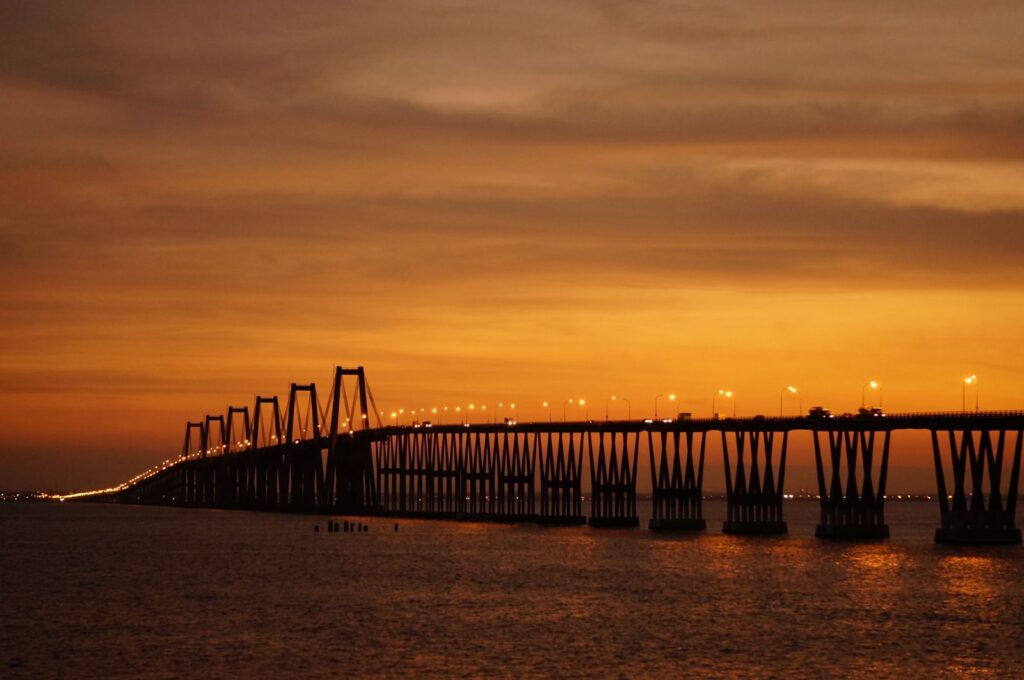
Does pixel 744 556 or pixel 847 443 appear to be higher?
pixel 847 443

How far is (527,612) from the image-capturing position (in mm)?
80375

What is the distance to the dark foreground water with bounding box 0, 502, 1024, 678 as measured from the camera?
2462 inches

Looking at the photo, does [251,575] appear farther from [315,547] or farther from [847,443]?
[847,443]

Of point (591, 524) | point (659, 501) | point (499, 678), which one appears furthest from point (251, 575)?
point (591, 524)

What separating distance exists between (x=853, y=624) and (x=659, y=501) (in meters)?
89.2

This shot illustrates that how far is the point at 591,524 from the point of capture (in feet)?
591

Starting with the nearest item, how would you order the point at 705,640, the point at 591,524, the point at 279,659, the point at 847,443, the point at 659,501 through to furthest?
the point at 279,659
the point at 705,640
the point at 847,443
the point at 659,501
the point at 591,524

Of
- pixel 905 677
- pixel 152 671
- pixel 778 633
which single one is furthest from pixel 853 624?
pixel 152 671

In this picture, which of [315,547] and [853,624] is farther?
[315,547]

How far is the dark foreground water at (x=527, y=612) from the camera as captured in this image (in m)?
62.5

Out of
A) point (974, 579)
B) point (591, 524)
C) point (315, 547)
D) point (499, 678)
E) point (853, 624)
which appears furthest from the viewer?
point (591, 524)

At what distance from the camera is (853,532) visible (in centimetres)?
13350

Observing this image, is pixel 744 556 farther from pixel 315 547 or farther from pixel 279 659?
pixel 279 659

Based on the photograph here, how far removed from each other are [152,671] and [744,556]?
63.7m
